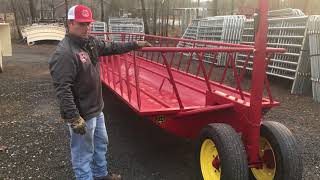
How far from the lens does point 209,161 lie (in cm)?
409

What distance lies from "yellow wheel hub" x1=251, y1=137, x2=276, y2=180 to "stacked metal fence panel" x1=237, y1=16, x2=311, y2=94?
19.4ft

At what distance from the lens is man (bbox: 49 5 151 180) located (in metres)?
3.52

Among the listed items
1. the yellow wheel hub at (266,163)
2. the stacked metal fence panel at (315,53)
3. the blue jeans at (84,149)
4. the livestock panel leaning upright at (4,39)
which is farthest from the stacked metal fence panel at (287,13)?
the livestock panel leaning upright at (4,39)

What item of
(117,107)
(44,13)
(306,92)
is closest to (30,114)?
(117,107)

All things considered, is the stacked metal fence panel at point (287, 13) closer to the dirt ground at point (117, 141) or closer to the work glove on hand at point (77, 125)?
the dirt ground at point (117, 141)

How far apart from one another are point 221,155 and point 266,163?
0.71m

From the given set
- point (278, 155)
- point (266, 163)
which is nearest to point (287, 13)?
point (266, 163)

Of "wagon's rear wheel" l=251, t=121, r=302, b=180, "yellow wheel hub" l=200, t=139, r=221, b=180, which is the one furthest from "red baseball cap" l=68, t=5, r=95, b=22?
"wagon's rear wheel" l=251, t=121, r=302, b=180

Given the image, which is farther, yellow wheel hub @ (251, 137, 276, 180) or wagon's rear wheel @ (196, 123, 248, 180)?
yellow wheel hub @ (251, 137, 276, 180)

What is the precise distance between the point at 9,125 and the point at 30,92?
9.63ft

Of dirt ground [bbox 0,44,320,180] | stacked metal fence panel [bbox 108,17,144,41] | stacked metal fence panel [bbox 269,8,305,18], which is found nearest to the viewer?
dirt ground [bbox 0,44,320,180]

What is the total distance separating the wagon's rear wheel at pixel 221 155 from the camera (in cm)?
355

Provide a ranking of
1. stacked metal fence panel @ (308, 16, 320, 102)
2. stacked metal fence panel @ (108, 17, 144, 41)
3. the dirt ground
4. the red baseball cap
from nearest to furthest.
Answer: the red baseball cap < the dirt ground < stacked metal fence panel @ (308, 16, 320, 102) < stacked metal fence panel @ (108, 17, 144, 41)

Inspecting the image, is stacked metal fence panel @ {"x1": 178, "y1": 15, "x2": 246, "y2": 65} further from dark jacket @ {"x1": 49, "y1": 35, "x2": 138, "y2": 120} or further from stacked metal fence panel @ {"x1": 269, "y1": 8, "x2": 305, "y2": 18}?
dark jacket @ {"x1": 49, "y1": 35, "x2": 138, "y2": 120}
